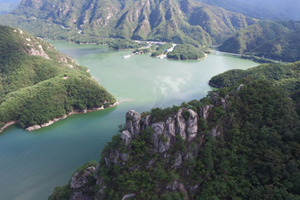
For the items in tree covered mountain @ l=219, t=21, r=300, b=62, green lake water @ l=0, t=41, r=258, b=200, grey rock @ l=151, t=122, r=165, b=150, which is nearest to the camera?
grey rock @ l=151, t=122, r=165, b=150

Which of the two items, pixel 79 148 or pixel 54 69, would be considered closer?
pixel 79 148

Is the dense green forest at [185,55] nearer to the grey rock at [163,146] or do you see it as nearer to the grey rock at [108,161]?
the grey rock at [163,146]

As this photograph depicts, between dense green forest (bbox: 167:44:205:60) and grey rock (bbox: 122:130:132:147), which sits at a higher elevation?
dense green forest (bbox: 167:44:205:60)

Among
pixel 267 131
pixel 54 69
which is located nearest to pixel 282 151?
pixel 267 131

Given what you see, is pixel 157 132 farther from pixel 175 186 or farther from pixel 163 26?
pixel 163 26

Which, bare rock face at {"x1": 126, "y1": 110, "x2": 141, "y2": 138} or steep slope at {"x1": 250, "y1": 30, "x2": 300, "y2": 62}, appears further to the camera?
steep slope at {"x1": 250, "y1": 30, "x2": 300, "y2": 62}

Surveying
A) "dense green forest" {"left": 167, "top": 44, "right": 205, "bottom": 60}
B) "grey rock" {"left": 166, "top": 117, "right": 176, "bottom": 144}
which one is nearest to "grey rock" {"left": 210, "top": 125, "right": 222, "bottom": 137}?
"grey rock" {"left": 166, "top": 117, "right": 176, "bottom": 144}

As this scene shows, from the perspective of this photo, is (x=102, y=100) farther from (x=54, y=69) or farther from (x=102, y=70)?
(x=102, y=70)

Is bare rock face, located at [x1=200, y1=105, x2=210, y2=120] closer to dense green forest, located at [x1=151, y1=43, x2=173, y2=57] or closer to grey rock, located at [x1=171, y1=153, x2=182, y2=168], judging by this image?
grey rock, located at [x1=171, y1=153, x2=182, y2=168]
